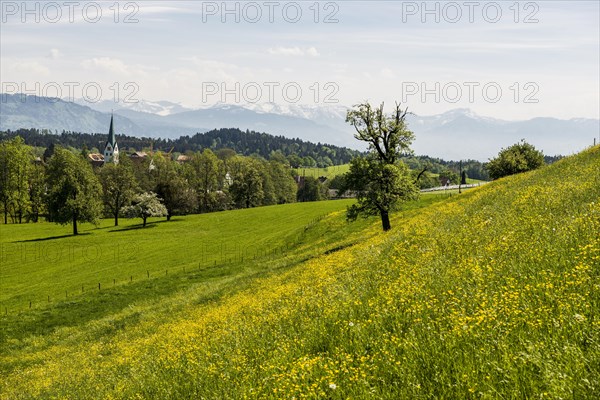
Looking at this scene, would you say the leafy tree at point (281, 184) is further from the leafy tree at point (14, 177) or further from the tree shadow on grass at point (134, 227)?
the leafy tree at point (14, 177)

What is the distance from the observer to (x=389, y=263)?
1526cm

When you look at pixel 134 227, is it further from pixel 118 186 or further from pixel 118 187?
pixel 118 186

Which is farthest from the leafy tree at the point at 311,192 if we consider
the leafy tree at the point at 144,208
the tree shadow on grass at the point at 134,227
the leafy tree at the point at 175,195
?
the tree shadow on grass at the point at 134,227

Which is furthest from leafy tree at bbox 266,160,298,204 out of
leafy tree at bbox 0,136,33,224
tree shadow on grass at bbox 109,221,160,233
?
leafy tree at bbox 0,136,33,224

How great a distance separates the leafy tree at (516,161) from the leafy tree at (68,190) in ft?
268

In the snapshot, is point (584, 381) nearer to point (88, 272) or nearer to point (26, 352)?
point (26, 352)

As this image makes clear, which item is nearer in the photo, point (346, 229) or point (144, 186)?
point (346, 229)

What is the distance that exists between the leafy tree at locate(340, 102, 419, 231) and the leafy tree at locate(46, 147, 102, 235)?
225 feet

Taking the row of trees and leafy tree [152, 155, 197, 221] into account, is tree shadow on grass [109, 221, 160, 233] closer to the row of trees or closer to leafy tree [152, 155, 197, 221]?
the row of trees

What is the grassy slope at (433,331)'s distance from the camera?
5934mm

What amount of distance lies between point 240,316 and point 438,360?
10.6m

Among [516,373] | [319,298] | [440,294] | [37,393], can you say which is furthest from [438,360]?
[37,393]

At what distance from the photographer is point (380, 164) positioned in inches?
1620

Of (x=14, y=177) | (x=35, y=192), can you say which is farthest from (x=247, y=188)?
(x=14, y=177)
